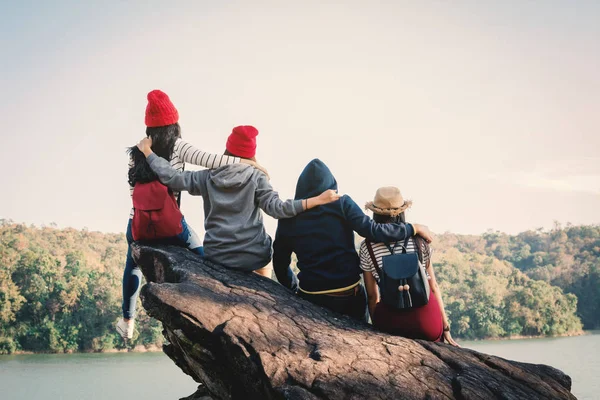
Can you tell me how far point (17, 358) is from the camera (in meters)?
32.0

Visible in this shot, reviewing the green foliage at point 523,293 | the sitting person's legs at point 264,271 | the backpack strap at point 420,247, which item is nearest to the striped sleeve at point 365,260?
the backpack strap at point 420,247

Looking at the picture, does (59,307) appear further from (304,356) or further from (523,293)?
(304,356)

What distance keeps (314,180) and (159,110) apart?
1.17 metres

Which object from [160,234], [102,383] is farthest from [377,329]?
[102,383]

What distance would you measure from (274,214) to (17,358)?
33.6 m

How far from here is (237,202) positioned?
3553 millimetres

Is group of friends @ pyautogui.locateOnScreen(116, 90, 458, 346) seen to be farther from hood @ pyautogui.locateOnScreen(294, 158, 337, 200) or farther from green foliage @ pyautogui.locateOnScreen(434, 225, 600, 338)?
green foliage @ pyautogui.locateOnScreen(434, 225, 600, 338)

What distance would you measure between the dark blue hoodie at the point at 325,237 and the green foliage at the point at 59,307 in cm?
3128

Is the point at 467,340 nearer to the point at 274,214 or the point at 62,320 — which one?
the point at 62,320

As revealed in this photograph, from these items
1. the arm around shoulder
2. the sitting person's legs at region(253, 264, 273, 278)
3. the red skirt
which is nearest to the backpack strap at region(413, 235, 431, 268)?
the red skirt

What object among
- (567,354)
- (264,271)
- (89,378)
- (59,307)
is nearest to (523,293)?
(567,354)

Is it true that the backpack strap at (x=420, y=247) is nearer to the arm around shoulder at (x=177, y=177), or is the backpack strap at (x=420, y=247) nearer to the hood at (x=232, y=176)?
the hood at (x=232, y=176)

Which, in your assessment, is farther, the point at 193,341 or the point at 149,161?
the point at 149,161

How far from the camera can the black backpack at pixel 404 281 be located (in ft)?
10.5
